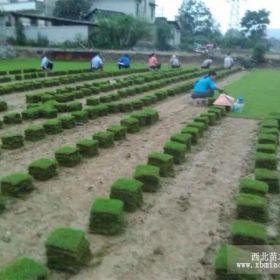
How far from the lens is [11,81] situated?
2098 cm

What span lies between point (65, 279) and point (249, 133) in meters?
7.88

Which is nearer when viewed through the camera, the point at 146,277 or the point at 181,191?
the point at 146,277

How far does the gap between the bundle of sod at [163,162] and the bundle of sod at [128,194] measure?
1.32 m

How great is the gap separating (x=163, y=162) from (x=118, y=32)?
35.9m

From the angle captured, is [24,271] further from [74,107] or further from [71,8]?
[71,8]

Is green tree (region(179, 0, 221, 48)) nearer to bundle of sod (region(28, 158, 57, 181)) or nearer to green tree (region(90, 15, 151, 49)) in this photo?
green tree (region(90, 15, 151, 49))

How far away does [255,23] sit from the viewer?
52.9 metres

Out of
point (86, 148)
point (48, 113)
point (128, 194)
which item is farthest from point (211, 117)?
point (128, 194)

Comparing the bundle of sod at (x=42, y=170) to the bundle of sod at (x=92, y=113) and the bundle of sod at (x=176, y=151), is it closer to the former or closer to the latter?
the bundle of sod at (x=176, y=151)

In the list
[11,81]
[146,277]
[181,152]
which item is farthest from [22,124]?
[11,81]

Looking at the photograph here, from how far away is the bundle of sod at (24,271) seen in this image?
14.2ft

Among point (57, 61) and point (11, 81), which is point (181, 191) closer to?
point (11, 81)

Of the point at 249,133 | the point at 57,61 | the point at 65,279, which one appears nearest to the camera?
the point at 65,279

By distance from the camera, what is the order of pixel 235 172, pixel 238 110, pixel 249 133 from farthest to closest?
1. pixel 238 110
2. pixel 249 133
3. pixel 235 172
